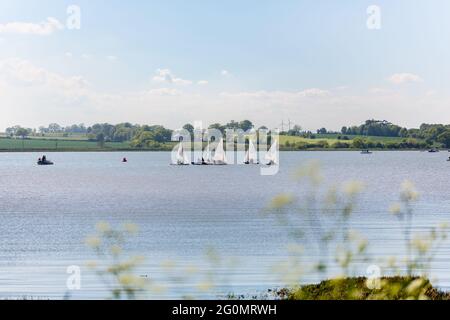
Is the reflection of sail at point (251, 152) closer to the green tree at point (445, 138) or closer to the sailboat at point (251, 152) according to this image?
the sailboat at point (251, 152)

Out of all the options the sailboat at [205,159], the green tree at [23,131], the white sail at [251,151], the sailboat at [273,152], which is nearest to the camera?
the sailboat at [273,152]

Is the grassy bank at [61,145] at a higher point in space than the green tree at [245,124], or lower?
lower

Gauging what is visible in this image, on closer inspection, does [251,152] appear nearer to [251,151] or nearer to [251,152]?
[251,152]

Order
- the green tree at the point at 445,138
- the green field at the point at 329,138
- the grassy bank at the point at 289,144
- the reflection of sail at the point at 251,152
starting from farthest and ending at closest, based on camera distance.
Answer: the grassy bank at the point at 289,144 < the green field at the point at 329,138 < the green tree at the point at 445,138 < the reflection of sail at the point at 251,152

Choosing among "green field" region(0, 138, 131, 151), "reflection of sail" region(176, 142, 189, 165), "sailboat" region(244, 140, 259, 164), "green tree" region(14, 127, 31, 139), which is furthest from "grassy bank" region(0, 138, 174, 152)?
"sailboat" region(244, 140, 259, 164)

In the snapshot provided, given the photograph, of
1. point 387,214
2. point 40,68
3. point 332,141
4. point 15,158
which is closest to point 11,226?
point 387,214

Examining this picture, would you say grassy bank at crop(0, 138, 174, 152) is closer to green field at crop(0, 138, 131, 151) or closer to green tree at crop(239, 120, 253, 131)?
green field at crop(0, 138, 131, 151)

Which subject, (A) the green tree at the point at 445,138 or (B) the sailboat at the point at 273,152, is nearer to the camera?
(B) the sailboat at the point at 273,152

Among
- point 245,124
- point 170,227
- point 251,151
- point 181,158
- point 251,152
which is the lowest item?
point 170,227

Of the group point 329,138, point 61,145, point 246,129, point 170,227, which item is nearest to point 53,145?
point 61,145

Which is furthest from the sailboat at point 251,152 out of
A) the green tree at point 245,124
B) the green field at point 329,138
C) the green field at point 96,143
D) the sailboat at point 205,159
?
the sailboat at point 205,159

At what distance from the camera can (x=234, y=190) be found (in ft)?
234
